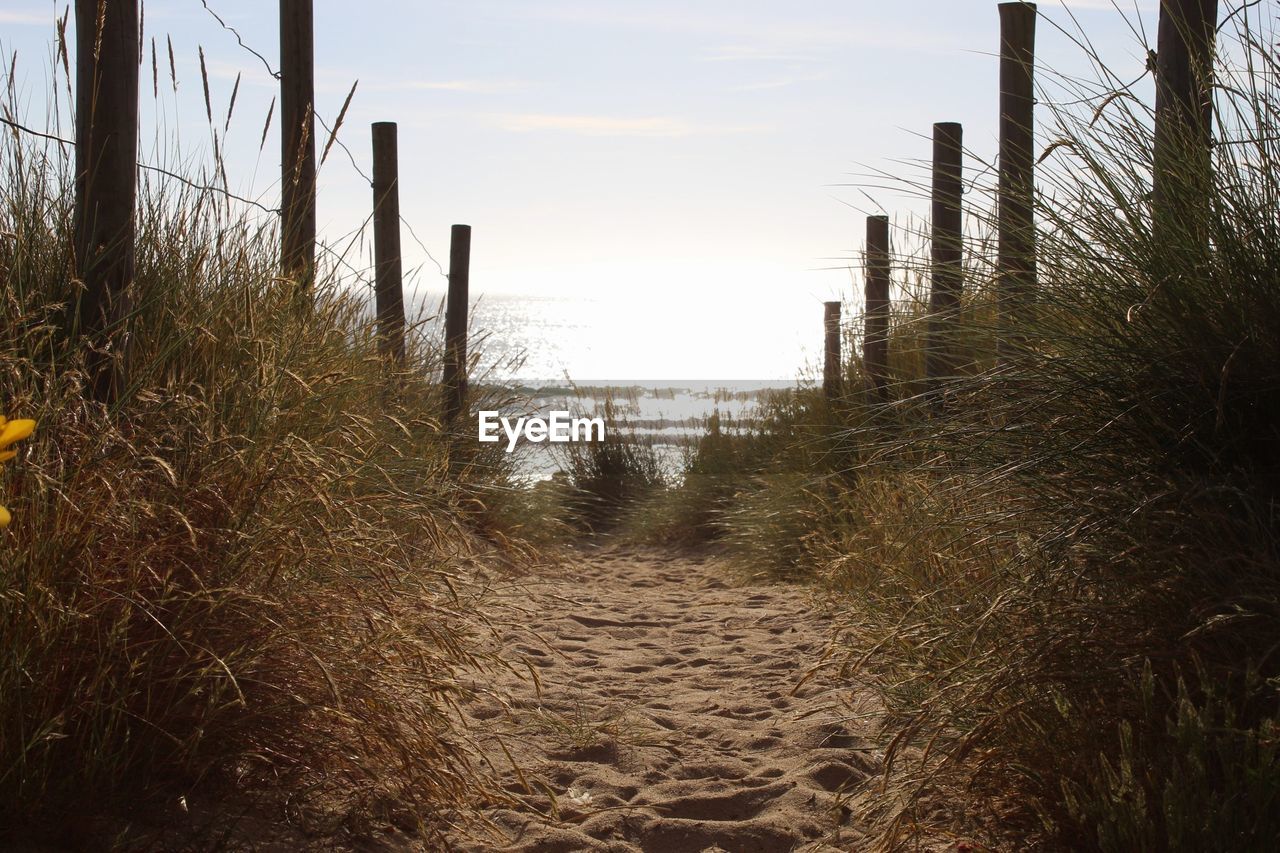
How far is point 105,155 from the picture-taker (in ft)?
10.1

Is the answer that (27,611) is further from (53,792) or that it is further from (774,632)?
Result: (774,632)

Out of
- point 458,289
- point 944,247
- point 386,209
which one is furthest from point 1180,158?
point 458,289

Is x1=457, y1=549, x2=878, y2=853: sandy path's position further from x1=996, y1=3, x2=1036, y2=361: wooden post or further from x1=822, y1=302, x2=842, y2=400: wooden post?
x1=822, y1=302, x2=842, y2=400: wooden post

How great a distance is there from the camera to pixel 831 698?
3873mm

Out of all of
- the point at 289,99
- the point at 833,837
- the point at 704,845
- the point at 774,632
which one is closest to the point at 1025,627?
the point at 833,837

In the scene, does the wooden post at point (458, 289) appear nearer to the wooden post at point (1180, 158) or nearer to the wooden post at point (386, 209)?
the wooden post at point (386, 209)

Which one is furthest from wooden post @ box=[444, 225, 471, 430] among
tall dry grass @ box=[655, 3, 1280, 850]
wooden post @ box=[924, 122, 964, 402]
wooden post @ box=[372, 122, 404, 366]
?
tall dry grass @ box=[655, 3, 1280, 850]

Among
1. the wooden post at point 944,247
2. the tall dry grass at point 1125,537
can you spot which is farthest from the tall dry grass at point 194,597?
the wooden post at point 944,247

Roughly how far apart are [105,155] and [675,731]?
94.8 inches

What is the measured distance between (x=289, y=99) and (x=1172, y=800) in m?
→ 5.08

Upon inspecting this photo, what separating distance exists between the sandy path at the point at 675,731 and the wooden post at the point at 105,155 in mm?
1535

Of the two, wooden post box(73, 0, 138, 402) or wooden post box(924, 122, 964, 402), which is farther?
wooden post box(924, 122, 964, 402)

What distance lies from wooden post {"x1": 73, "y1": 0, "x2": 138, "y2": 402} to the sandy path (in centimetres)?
153

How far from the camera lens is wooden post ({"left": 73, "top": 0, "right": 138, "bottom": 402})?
9.59 ft
